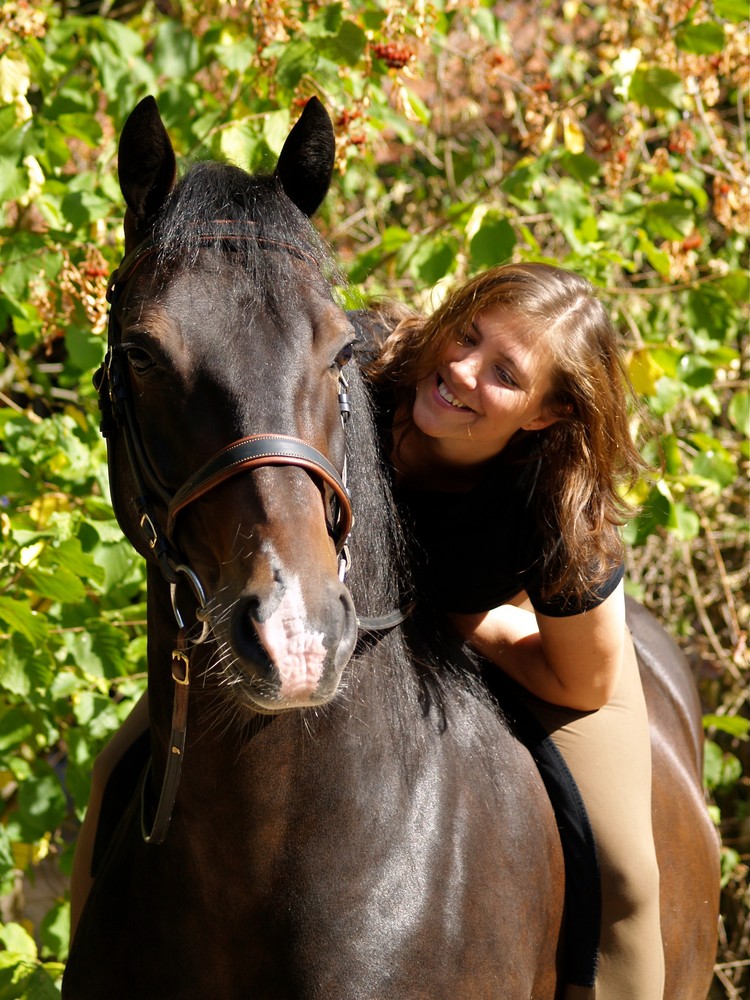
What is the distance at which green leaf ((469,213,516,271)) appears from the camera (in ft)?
9.05

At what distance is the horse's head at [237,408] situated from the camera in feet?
4.04

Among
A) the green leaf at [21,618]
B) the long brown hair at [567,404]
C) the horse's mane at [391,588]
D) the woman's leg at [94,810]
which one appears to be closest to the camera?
the horse's mane at [391,588]

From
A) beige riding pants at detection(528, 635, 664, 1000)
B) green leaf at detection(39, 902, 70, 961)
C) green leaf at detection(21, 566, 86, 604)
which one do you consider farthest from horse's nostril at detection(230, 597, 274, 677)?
green leaf at detection(39, 902, 70, 961)

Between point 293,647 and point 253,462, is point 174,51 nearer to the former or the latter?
point 253,462

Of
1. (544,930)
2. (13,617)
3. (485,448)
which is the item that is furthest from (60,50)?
(544,930)

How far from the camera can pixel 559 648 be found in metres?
1.82

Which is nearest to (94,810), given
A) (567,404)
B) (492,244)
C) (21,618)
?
(21,618)

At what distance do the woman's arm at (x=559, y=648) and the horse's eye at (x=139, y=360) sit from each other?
0.77 meters

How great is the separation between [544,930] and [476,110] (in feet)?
13.8

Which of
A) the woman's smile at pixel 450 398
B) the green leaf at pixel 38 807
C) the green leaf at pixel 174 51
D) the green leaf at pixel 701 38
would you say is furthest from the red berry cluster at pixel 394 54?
the green leaf at pixel 38 807

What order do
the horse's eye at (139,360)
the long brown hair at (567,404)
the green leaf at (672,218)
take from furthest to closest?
the green leaf at (672,218) → the long brown hair at (567,404) → the horse's eye at (139,360)

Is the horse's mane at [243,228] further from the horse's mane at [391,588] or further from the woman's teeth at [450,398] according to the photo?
the woman's teeth at [450,398]

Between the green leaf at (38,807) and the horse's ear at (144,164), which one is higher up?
the horse's ear at (144,164)

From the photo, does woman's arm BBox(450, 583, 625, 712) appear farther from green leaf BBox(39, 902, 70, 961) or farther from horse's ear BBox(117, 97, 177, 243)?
green leaf BBox(39, 902, 70, 961)
